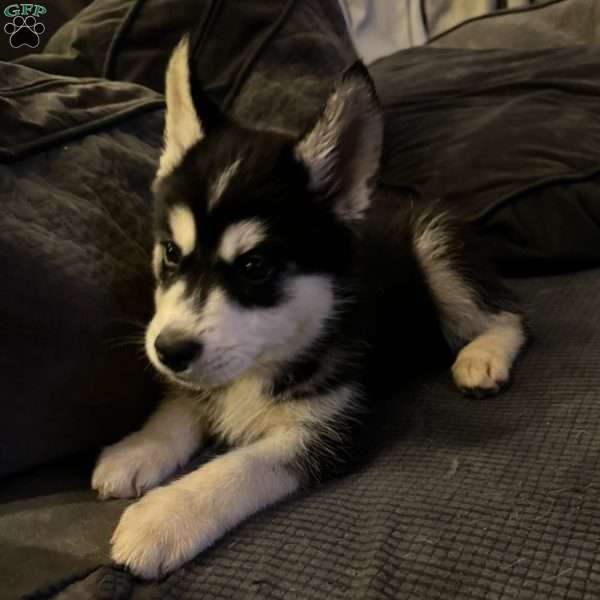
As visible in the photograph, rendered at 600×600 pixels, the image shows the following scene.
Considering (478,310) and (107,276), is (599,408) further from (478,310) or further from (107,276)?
(107,276)

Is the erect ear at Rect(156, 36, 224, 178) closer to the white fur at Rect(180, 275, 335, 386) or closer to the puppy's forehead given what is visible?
the puppy's forehead

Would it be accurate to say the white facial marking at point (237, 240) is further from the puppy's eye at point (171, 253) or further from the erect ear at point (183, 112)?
the erect ear at point (183, 112)

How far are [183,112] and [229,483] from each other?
2.78ft

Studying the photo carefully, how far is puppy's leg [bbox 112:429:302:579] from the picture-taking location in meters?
1.03

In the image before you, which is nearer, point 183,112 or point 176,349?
point 176,349

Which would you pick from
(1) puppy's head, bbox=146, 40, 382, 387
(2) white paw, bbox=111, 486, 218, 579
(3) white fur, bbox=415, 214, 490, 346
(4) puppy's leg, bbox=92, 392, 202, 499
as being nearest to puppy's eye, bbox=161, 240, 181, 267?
(1) puppy's head, bbox=146, 40, 382, 387

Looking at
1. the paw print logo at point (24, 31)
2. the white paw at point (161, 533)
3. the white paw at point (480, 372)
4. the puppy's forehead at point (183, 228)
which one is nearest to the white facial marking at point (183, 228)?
the puppy's forehead at point (183, 228)

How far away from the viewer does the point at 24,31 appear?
2.64 metres

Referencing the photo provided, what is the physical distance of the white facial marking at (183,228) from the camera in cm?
131

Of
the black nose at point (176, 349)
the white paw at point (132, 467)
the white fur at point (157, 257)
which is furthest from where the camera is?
the white fur at point (157, 257)

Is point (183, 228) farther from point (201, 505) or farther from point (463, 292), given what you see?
point (463, 292)

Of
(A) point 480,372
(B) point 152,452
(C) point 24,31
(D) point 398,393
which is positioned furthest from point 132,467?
(C) point 24,31

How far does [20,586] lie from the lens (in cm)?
96

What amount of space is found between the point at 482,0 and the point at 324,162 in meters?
3.22
